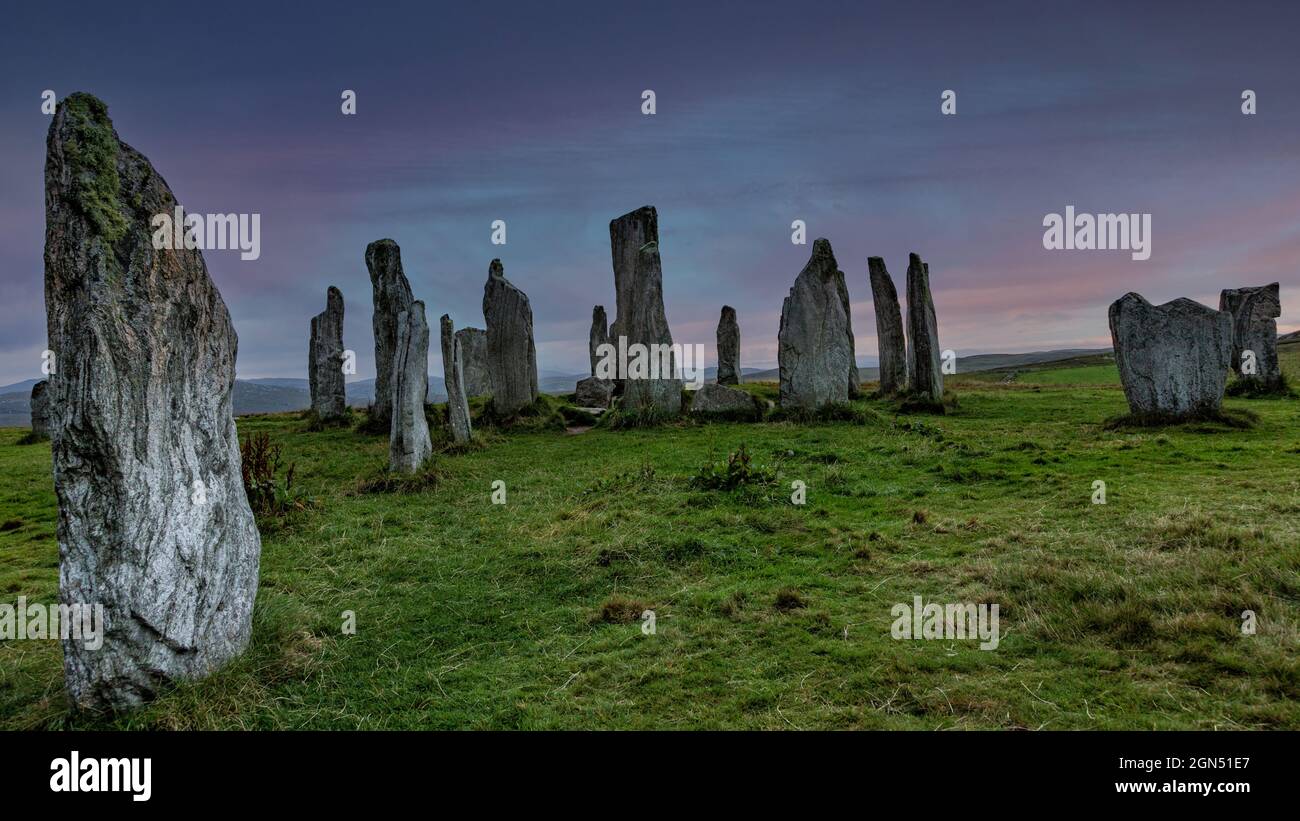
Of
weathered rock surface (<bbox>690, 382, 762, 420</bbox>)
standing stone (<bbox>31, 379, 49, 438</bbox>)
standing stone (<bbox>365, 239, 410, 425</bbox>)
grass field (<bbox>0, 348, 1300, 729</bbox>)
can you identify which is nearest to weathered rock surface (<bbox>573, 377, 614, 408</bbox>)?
weathered rock surface (<bbox>690, 382, 762, 420</bbox>)

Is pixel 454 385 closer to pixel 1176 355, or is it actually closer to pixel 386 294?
pixel 386 294

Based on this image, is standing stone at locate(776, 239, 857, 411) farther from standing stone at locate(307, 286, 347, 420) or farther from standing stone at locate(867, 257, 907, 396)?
standing stone at locate(307, 286, 347, 420)

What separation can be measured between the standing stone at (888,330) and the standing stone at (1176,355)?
31.3ft

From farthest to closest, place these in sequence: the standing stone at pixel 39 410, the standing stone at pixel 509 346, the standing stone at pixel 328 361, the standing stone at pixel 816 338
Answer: the standing stone at pixel 328 361 < the standing stone at pixel 39 410 < the standing stone at pixel 509 346 < the standing stone at pixel 816 338

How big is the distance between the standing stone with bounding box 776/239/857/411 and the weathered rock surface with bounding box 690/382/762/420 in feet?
3.19

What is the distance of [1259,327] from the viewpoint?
20859mm

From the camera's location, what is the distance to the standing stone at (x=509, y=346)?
19.6 m

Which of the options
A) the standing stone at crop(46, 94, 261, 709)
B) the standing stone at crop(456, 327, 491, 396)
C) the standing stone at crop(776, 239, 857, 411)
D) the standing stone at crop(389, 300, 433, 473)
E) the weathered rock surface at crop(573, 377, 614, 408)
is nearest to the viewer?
the standing stone at crop(46, 94, 261, 709)

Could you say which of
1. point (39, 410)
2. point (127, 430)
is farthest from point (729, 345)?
point (127, 430)

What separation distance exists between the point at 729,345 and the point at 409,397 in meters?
25.0

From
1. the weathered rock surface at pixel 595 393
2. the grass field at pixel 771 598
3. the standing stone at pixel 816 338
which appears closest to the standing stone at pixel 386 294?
the grass field at pixel 771 598

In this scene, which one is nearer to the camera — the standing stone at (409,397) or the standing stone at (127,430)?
the standing stone at (127,430)

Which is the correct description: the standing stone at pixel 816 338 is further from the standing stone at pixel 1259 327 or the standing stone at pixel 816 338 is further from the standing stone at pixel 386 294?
the standing stone at pixel 1259 327

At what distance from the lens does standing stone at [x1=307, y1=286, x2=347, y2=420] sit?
21812 millimetres
